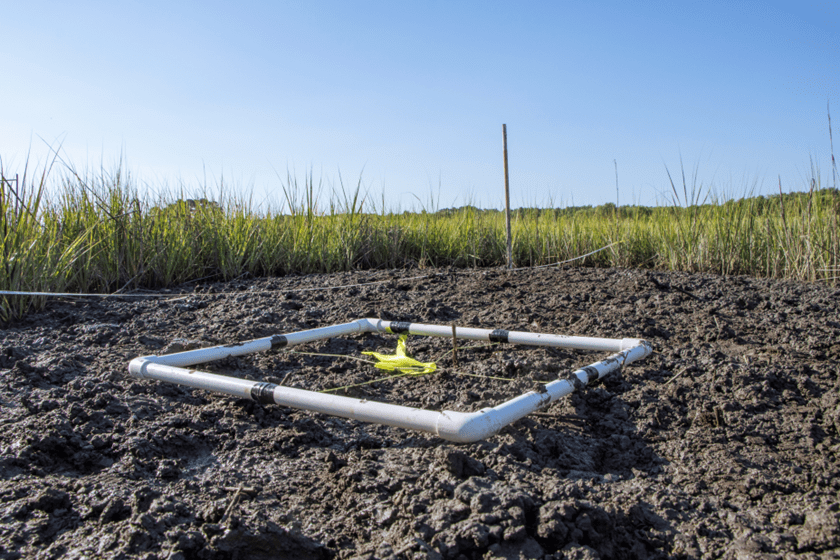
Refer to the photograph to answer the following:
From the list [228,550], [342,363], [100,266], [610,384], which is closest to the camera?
[228,550]

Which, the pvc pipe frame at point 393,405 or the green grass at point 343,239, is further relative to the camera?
the green grass at point 343,239

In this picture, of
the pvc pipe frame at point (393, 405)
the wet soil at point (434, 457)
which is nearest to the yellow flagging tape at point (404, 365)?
the wet soil at point (434, 457)

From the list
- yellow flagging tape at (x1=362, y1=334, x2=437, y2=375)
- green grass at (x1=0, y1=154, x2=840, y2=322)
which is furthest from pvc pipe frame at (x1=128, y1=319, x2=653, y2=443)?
green grass at (x1=0, y1=154, x2=840, y2=322)

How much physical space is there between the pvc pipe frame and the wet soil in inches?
3.7

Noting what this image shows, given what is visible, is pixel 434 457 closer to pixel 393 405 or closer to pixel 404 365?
pixel 393 405

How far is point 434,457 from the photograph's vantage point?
1333 millimetres

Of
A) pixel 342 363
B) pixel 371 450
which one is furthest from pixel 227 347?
pixel 371 450

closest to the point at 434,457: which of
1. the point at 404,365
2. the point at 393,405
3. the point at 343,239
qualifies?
the point at 393,405

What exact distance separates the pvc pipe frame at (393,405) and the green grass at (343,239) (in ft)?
6.02

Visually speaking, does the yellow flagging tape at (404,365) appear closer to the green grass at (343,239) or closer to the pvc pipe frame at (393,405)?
the pvc pipe frame at (393,405)

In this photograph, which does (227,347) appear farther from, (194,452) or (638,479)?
(638,479)

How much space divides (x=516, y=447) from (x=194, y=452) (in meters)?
0.90

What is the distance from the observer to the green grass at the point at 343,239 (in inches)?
138

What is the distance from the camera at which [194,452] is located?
148 centimetres
